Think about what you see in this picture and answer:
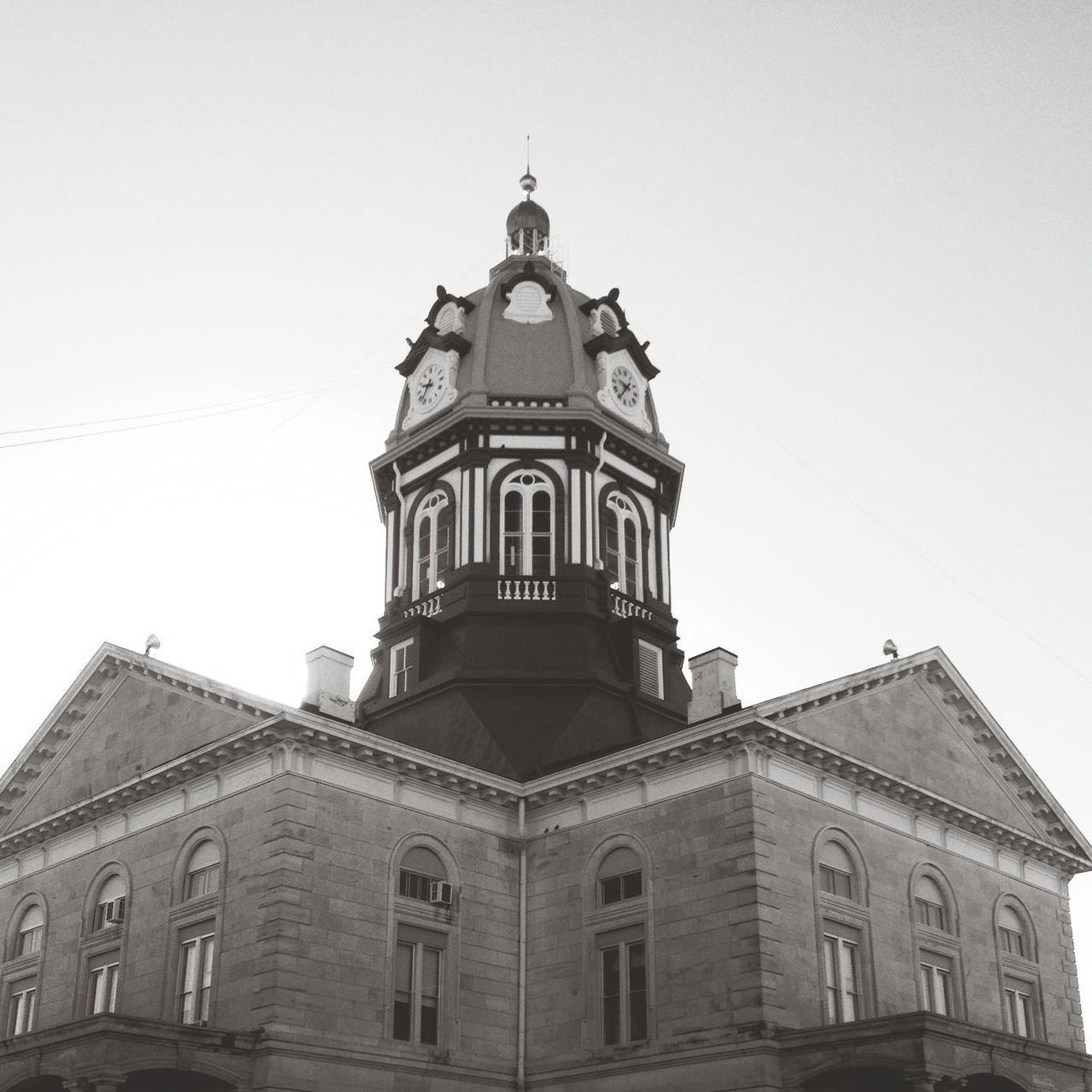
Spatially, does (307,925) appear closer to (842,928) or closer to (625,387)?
(842,928)

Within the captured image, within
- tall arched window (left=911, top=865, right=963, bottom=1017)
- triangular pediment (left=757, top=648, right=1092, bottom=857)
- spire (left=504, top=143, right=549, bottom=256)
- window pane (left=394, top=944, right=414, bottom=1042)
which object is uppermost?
spire (left=504, top=143, right=549, bottom=256)

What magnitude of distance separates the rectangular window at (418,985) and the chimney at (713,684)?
25.4 ft

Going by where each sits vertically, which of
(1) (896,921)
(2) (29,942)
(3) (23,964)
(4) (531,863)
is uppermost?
(4) (531,863)

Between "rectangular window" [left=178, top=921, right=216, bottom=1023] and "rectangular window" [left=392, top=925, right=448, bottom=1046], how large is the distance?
12.5ft

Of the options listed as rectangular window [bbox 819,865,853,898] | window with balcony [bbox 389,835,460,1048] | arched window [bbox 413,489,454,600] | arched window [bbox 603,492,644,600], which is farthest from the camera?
arched window [bbox 603,492,644,600]

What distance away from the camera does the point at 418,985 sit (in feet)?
103

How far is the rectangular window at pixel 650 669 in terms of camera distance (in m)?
39.6

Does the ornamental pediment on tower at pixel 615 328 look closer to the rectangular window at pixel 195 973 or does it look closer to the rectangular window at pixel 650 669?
the rectangular window at pixel 650 669

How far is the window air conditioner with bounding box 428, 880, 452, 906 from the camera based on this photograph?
106 ft

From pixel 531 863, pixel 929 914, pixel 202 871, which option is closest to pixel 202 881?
pixel 202 871

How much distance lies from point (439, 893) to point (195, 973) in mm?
5295

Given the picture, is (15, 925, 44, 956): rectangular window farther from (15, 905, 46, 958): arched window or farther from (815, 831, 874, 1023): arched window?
(815, 831, 874, 1023): arched window

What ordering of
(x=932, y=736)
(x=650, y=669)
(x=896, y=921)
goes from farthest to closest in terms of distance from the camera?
(x=650, y=669), (x=932, y=736), (x=896, y=921)

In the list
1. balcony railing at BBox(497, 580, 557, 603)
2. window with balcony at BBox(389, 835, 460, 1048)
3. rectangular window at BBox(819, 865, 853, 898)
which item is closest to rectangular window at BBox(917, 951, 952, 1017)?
rectangular window at BBox(819, 865, 853, 898)
